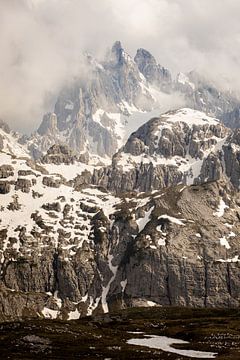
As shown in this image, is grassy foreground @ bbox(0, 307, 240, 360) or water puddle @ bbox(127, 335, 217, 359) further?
water puddle @ bbox(127, 335, 217, 359)

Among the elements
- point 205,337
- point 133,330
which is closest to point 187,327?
point 133,330

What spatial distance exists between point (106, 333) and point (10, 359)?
200 feet

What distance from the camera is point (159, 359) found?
313ft

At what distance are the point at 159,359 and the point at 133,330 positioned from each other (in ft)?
241

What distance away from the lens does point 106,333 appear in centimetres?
14850

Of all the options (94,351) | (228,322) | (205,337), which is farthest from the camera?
(228,322)

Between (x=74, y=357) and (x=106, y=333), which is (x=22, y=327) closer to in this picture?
(x=106, y=333)

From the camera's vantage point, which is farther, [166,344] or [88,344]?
[166,344]

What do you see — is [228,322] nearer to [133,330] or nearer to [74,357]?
[133,330]

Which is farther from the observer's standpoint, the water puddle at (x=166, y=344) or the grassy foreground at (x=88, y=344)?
the water puddle at (x=166, y=344)

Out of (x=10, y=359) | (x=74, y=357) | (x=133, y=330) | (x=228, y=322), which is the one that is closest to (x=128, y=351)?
(x=74, y=357)

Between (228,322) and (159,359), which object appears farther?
(228,322)

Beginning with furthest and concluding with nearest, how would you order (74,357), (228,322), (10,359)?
(228,322) < (74,357) < (10,359)

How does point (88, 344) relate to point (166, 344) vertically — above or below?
above
